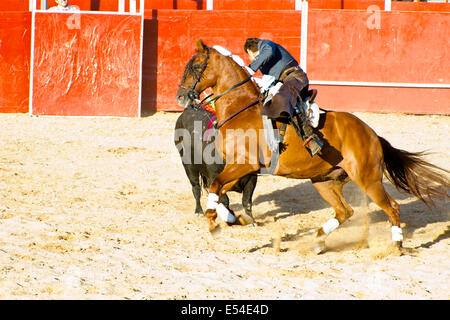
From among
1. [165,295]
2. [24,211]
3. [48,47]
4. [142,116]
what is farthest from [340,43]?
[165,295]

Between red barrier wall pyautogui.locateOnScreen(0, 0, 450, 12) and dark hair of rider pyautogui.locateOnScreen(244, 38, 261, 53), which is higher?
red barrier wall pyautogui.locateOnScreen(0, 0, 450, 12)

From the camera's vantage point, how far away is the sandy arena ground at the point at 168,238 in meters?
4.68

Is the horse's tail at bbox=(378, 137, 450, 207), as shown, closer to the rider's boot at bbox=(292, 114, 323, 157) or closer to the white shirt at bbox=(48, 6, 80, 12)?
the rider's boot at bbox=(292, 114, 323, 157)

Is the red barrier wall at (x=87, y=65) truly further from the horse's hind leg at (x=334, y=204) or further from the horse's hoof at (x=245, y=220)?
the horse's hind leg at (x=334, y=204)

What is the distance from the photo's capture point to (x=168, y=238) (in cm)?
626

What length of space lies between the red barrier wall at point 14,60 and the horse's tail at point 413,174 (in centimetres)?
890

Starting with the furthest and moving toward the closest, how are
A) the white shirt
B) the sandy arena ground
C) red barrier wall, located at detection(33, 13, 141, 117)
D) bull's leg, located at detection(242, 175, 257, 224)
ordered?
the white shirt, red barrier wall, located at detection(33, 13, 141, 117), bull's leg, located at detection(242, 175, 257, 224), the sandy arena ground

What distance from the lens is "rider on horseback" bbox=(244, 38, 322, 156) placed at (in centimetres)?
563

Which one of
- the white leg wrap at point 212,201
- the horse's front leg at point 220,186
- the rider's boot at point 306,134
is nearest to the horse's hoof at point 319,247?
the rider's boot at point 306,134

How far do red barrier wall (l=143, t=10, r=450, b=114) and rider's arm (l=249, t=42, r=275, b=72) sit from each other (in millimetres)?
7738

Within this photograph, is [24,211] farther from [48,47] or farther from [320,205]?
[48,47]

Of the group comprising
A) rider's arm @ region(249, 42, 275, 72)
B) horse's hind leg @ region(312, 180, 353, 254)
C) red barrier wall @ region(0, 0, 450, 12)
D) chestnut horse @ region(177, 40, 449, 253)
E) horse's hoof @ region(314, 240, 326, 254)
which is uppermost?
red barrier wall @ region(0, 0, 450, 12)

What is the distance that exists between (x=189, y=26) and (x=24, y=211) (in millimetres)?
7545

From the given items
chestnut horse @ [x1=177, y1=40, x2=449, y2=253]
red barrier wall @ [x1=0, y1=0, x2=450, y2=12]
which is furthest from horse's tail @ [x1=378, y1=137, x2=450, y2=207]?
red barrier wall @ [x1=0, y1=0, x2=450, y2=12]
